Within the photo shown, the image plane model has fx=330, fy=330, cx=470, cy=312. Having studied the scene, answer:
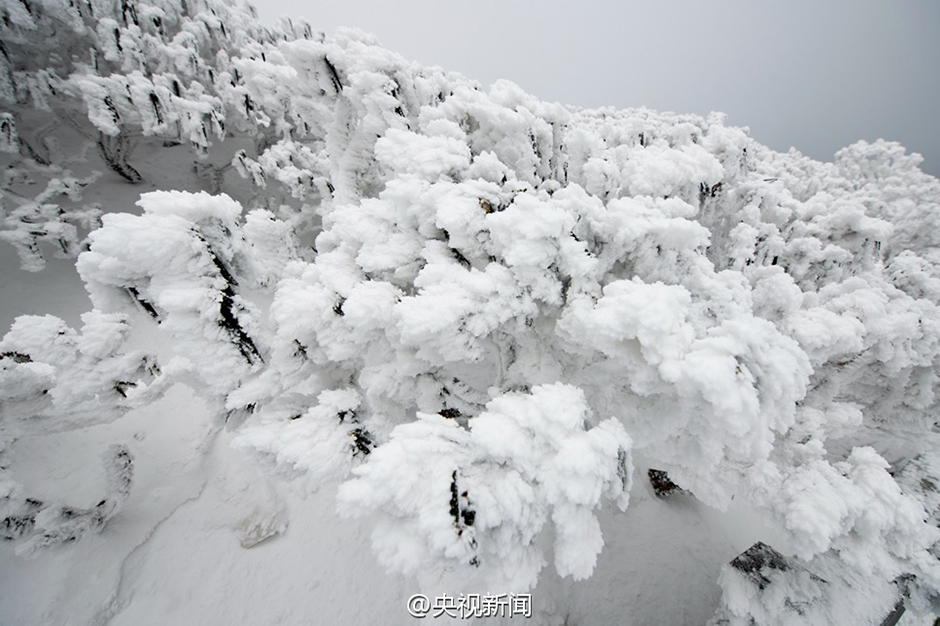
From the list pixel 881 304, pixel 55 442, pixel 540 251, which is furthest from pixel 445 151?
pixel 55 442

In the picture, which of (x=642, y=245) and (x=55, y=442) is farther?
(x=55, y=442)

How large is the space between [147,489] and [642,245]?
665 cm

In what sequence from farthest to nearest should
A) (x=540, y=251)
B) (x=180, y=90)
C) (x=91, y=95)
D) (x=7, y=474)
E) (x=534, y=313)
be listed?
(x=180, y=90) → (x=91, y=95) → (x=7, y=474) → (x=534, y=313) → (x=540, y=251)

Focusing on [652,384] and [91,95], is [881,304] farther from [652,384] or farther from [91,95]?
[91,95]

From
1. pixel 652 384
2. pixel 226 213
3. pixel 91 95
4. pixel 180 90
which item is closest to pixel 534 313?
pixel 652 384

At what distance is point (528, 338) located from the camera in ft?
8.89

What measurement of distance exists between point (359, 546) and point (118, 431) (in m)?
4.36

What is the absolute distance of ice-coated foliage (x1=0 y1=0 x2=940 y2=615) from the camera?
167 centimetres

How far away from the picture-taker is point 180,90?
6703 millimetres

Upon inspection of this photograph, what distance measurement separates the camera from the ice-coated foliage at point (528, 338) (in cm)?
167

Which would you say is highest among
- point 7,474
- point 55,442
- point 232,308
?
point 232,308

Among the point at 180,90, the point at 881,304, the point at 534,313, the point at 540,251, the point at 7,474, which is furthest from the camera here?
the point at 180,90

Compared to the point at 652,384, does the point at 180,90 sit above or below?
above

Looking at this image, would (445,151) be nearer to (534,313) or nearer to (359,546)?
(534,313)
